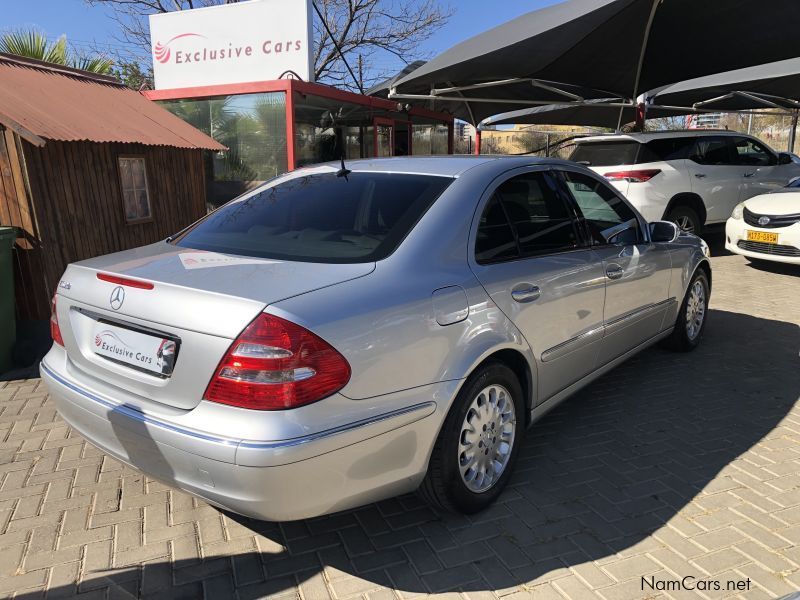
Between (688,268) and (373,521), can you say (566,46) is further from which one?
(373,521)

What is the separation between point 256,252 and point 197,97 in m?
8.28

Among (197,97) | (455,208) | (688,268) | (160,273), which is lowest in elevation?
(688,268)

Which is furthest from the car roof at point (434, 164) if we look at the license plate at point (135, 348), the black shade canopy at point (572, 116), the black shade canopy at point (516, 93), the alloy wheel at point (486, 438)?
the black shade canopy at point (572, 116)

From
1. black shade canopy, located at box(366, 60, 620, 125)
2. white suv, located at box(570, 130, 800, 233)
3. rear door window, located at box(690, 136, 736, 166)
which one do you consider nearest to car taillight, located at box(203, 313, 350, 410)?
white suv, located at box(570, 130, 800, 233)

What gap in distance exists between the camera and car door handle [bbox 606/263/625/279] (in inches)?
137

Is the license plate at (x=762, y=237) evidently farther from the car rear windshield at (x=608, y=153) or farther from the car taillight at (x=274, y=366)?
the car taillight at (x=274, y=366)

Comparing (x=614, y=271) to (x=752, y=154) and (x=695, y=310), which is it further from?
(x=752, y=154)

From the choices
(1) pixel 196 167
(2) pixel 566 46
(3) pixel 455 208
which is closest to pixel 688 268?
(3) pixel 455 208

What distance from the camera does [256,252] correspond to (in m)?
2.56

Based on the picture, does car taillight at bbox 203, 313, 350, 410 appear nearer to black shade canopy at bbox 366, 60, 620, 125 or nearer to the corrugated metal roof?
the corrugated metal roof

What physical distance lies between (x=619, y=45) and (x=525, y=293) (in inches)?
365

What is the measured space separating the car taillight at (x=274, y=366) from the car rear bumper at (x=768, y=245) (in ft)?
24.8

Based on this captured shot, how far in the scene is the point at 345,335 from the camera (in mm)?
2010

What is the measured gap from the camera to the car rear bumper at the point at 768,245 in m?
7.36
